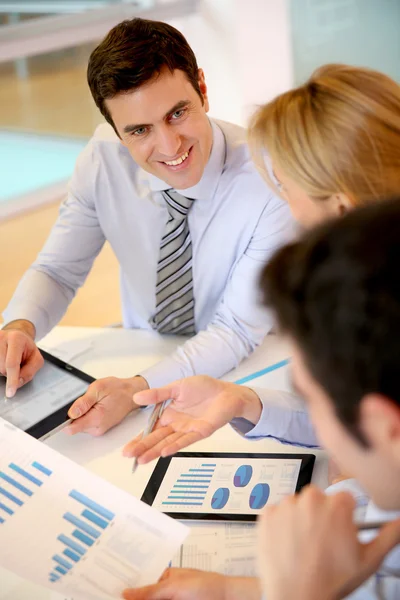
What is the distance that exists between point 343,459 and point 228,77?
374cm

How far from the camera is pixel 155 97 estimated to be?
63.1 inches

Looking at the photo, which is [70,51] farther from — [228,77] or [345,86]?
[345,86]

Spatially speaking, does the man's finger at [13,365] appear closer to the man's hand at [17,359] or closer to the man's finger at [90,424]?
the man's hand at [17,359]

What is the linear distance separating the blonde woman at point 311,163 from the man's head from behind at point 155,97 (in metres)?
0.37

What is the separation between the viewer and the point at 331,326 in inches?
26.2

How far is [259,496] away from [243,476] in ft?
0.19

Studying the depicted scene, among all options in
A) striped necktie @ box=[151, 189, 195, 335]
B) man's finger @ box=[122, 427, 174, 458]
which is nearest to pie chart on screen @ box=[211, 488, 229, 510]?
man's finger @ box=[122, 427, 174, 458]

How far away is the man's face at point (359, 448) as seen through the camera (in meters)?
0.70

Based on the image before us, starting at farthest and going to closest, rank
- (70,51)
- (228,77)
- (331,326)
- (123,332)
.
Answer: (70,51)
(228,77)
(123,332)
(331,326)

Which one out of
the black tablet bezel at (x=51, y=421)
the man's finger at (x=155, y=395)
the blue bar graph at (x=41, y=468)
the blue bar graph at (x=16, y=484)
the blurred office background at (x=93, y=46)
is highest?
the man's finger at (x=155, y=395)

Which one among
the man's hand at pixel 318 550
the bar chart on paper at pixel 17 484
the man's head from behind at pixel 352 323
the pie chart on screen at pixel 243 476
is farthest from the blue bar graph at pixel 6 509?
the man's head from behind at pixel 352 323

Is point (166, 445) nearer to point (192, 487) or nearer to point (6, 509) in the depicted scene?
point (192, 487)

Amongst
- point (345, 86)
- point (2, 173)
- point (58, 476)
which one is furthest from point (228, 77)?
point (58, 476)

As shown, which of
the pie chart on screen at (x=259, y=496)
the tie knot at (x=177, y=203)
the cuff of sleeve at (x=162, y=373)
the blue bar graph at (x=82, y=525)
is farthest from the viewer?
the tie knot at (x=177, y=203)
